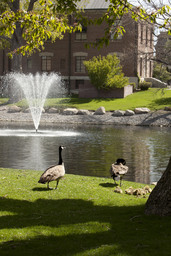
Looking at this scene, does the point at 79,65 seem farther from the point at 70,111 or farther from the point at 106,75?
the point at 70,111

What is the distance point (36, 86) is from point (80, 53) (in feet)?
26.6

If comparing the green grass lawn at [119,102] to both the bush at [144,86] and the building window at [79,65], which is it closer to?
the bush at [144,86]

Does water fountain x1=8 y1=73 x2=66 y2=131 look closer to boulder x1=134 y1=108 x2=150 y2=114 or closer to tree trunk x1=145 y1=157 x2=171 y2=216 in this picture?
boulder x1=134 y1=108 x2=150 y2=114

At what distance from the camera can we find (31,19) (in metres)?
14.2

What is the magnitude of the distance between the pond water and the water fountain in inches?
550

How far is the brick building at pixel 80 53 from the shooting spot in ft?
195

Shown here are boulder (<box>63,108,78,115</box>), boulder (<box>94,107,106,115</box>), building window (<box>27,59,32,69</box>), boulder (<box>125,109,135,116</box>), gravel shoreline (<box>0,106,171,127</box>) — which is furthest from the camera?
building window (<box>27,59,32,69</box>)

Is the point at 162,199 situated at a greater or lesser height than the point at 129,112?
greater

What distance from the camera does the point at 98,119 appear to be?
1709 inches

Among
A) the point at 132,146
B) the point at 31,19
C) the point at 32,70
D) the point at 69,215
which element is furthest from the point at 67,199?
the point at 32,70

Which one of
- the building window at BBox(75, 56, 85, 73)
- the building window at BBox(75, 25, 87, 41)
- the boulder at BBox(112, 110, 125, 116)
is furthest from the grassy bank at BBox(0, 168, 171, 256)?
the building window at BBox(75, 25, 87, 41)

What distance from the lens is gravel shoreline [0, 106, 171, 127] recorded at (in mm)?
42000

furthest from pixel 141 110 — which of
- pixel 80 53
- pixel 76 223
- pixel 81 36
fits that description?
pixel 76 223

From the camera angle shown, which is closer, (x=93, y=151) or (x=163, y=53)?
(x=93, y=151)
